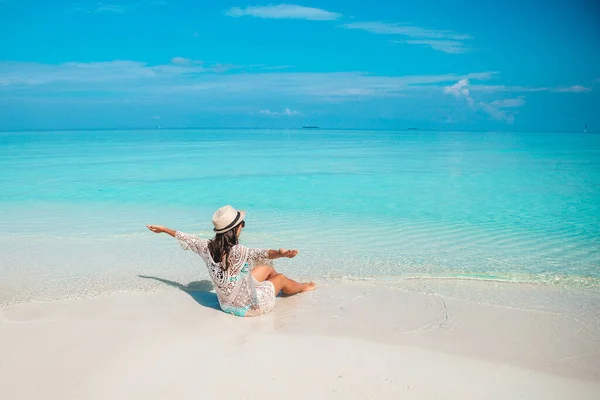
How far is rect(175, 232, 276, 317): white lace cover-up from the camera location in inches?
191

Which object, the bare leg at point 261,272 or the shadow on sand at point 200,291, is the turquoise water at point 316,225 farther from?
the bare leg at point 261,272

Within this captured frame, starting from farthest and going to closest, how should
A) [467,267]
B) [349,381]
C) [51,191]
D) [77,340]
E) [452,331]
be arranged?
1. [51,191]
2. [467,267]
3. [452,331]
4. [77,340]
5. [349,381]

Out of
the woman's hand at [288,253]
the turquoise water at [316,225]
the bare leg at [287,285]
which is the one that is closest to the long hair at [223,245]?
the woman's hand at [288,253]

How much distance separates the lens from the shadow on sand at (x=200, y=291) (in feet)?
17.9

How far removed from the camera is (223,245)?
4.82 metres

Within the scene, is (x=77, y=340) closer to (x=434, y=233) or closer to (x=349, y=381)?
(x=349, y=381)

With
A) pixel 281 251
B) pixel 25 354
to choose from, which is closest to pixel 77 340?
pixel 25 354

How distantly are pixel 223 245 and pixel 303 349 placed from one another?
1.24m

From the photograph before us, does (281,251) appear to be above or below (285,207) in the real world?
above

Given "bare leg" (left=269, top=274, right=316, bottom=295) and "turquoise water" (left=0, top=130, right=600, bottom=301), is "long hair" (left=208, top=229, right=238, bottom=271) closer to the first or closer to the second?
"bare leg" (left=269, top=274, right=316, bottom=295)

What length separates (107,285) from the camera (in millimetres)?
6102

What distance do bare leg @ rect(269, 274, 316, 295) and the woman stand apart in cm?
16

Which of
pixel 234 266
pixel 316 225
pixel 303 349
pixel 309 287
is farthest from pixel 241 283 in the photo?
pixel 316 225

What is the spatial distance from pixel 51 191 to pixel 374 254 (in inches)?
430
